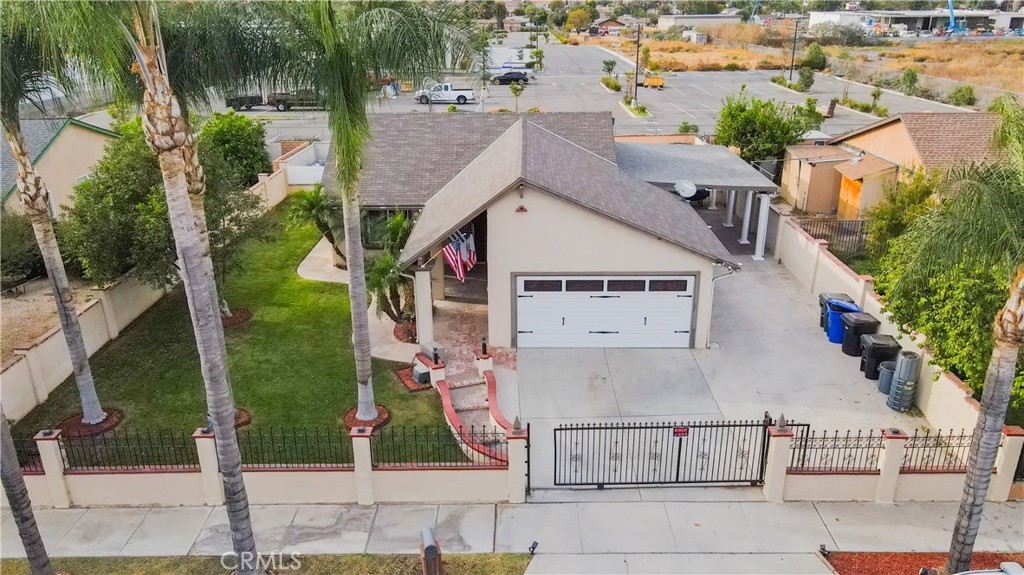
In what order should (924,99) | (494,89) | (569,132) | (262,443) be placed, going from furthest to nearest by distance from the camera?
(494,89), (924,99), (569,132), (262,443)

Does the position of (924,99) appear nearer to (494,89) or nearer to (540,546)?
(494,89)

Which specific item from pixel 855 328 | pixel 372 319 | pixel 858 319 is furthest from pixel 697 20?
pixel 372 319

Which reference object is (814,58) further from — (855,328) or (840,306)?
(855,328)

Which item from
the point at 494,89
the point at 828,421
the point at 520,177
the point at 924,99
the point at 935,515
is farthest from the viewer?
the point at 494,89

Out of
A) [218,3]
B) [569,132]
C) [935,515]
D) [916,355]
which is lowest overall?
[935,515]

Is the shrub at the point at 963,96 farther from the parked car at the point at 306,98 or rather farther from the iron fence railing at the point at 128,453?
the iron fence railing at the point at 128,453

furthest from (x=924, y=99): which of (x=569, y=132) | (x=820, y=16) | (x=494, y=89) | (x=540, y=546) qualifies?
(x=820, y=16)
